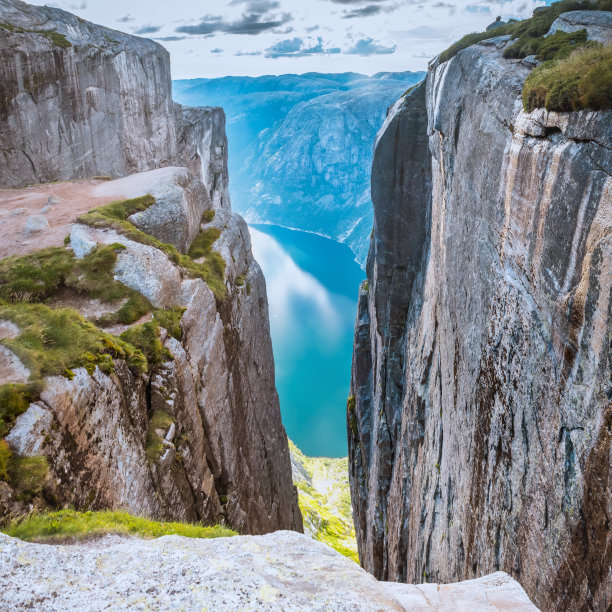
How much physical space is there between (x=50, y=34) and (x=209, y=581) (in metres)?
34.0

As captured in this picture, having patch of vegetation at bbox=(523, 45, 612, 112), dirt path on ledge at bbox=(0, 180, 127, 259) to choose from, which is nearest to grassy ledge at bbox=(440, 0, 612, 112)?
patch of vegetation at bbox=(523, 45, 612, 112)

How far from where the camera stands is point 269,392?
2634 centimetres

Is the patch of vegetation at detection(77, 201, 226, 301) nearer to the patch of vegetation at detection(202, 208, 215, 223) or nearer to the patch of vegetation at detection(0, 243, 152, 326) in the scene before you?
the patch of vegetation at detection(0, 243, 152, 326)

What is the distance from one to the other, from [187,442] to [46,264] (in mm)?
7377

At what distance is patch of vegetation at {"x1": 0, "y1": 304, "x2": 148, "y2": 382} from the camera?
381 inches

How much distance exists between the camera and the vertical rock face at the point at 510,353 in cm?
720

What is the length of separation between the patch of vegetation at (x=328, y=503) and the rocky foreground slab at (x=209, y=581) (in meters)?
32.1

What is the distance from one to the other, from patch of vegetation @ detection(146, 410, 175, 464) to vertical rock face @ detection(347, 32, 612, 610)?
→ 844cm


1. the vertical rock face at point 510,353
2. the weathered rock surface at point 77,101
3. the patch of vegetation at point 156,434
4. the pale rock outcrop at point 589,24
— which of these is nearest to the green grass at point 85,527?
the patch of vegetation at point 156,434

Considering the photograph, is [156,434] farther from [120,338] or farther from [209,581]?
[209,581]

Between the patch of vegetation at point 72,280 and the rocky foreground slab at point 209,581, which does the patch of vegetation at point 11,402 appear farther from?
the patch of vegetation at point 72,280

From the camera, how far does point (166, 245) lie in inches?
674

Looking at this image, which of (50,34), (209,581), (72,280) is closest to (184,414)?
(72,280)

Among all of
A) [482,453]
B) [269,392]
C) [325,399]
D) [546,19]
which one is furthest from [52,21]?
[325,399]
